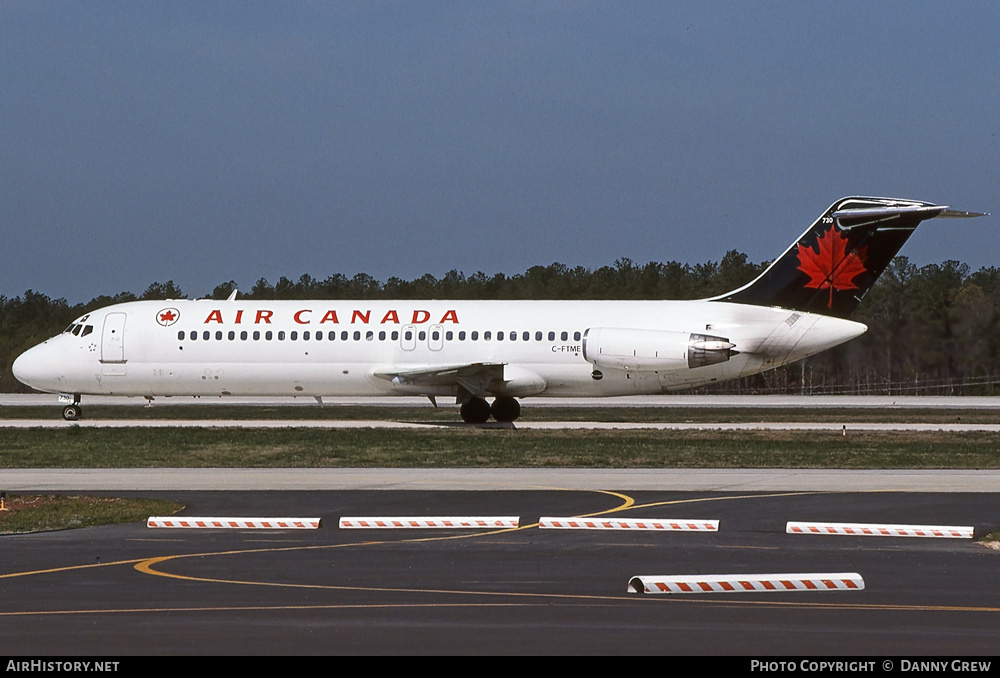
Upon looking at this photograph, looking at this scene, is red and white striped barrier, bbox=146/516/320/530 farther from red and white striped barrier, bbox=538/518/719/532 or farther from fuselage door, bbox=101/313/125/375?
fuselage door, bbox=101/313/125/375

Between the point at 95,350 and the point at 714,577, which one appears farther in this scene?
the point at 95,350

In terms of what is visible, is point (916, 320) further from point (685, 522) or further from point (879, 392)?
point (685, 522)

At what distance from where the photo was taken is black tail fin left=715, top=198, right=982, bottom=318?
41.6m

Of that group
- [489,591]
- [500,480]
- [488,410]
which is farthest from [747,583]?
[488,410]

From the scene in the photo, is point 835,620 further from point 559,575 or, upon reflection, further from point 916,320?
point 916,320

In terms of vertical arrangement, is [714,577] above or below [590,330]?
below

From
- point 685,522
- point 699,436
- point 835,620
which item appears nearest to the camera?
point 835,620

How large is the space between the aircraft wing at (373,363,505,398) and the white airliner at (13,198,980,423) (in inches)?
2.1

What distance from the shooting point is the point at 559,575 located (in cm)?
1508

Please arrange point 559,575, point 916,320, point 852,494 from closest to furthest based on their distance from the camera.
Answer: point 559,575 → point 852,494 → point 916,320

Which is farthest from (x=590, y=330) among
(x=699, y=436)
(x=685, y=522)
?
(x=685, y=522)

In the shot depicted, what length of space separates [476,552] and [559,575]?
6.96 ft

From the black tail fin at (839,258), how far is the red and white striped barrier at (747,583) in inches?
1146
